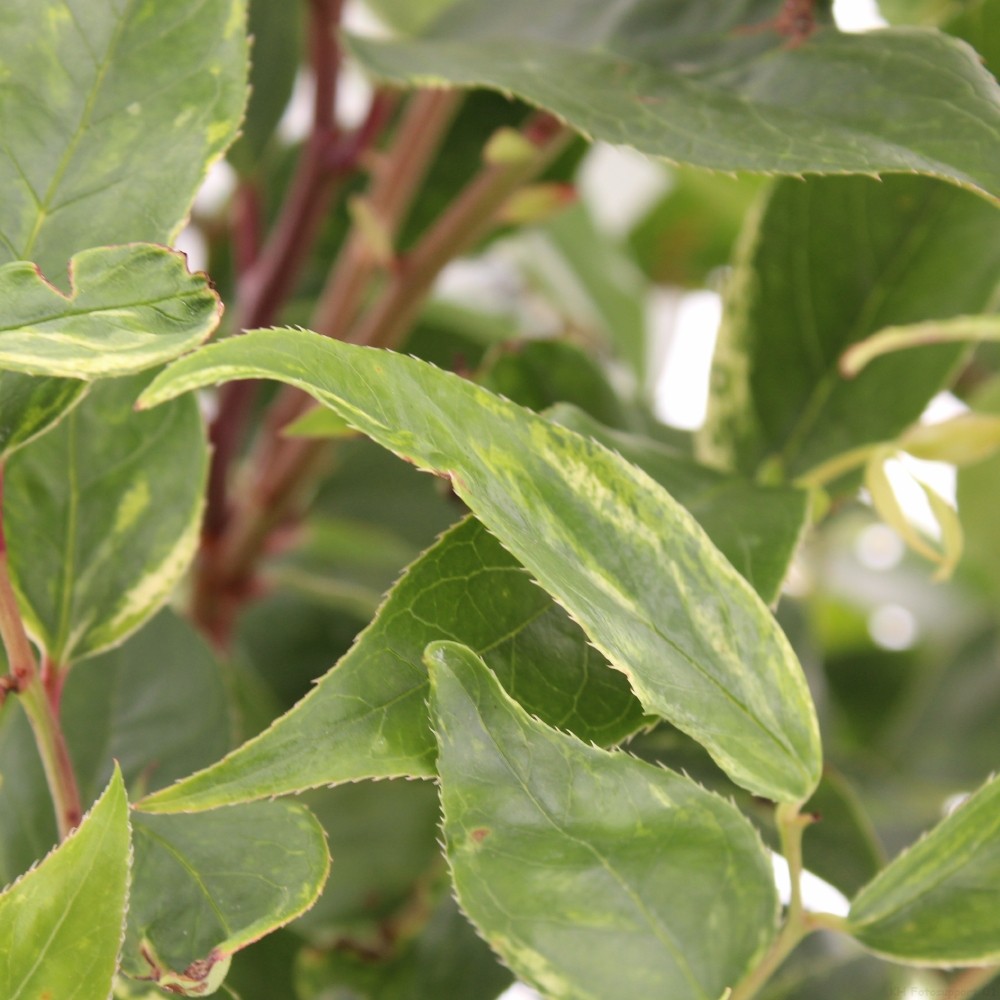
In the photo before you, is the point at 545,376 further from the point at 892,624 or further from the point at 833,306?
the point at 892,624

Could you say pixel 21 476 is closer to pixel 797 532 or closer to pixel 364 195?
pixel 797 532

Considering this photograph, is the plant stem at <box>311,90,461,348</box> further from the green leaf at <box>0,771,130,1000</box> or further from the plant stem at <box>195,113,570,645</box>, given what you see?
the green leaf at <box>0,771,130,1000</box>

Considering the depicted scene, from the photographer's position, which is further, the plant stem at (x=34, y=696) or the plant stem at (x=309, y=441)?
the plant stem at (x=309, y=441)

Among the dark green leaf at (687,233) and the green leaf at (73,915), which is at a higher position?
the green leaf at (73,915)

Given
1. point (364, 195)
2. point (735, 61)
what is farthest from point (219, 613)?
point (735, 61)

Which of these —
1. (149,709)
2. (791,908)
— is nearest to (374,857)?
(149,709)

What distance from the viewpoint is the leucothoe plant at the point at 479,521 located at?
0.21 m

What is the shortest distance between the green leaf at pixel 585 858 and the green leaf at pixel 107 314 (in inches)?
2.8

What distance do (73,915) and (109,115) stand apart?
0.17 meters

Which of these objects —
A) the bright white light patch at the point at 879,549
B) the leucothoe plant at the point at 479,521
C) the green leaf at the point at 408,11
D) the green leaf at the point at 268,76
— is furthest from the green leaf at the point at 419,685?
the bright white light patch at the point at 879,549

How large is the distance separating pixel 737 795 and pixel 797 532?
10 cm

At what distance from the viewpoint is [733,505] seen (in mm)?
323

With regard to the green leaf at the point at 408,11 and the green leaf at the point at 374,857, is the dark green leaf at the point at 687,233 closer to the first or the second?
the green leaf at the point at 408,11

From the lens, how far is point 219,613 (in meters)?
0.52
